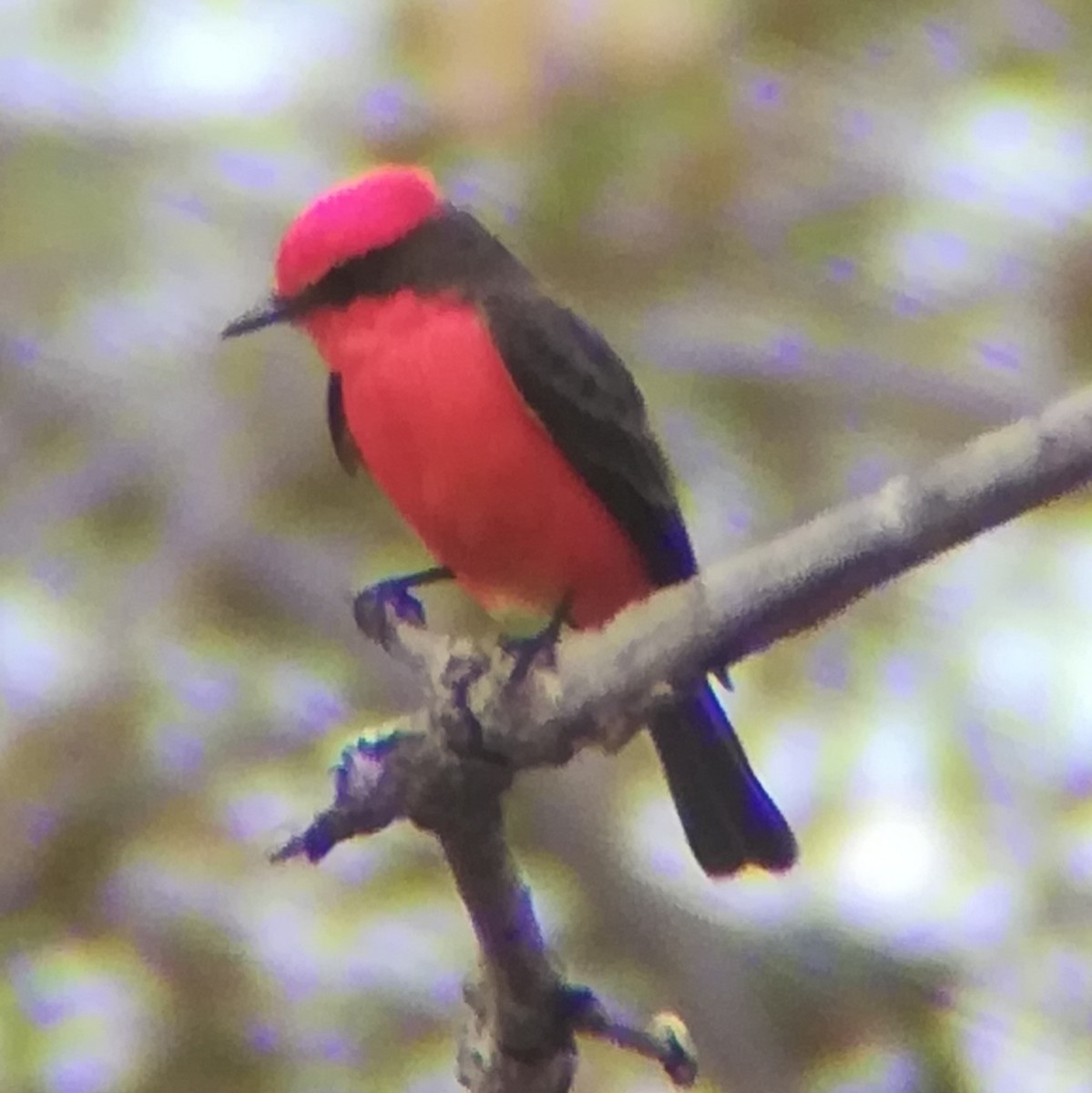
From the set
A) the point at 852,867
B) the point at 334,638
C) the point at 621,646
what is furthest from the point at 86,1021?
the point at 621,646

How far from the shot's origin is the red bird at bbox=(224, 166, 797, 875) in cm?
72

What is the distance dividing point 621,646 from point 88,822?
0.92m

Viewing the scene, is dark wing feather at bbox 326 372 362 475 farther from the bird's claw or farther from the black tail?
the black tail

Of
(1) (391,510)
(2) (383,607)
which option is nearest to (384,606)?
(2) (383,607)

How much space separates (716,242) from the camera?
4.38 ft

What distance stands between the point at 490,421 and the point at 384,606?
10cm

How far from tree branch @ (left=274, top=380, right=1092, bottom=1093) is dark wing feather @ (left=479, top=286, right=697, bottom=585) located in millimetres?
127

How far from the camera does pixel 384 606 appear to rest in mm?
711

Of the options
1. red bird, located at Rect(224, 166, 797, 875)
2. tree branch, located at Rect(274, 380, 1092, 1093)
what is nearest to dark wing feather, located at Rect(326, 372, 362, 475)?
red bird, located at Rect(224, 166, 797, 875)

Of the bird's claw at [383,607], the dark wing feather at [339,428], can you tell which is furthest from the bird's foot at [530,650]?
the dark wing feather at [339,428]

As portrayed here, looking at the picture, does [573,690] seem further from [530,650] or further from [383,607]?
[383,607]

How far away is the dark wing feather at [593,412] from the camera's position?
0.73 meters

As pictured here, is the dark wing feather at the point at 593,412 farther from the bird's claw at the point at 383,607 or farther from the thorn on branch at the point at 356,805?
the thorn on branch at the point at 356,805

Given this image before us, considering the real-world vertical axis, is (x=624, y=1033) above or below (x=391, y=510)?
Answer: below
